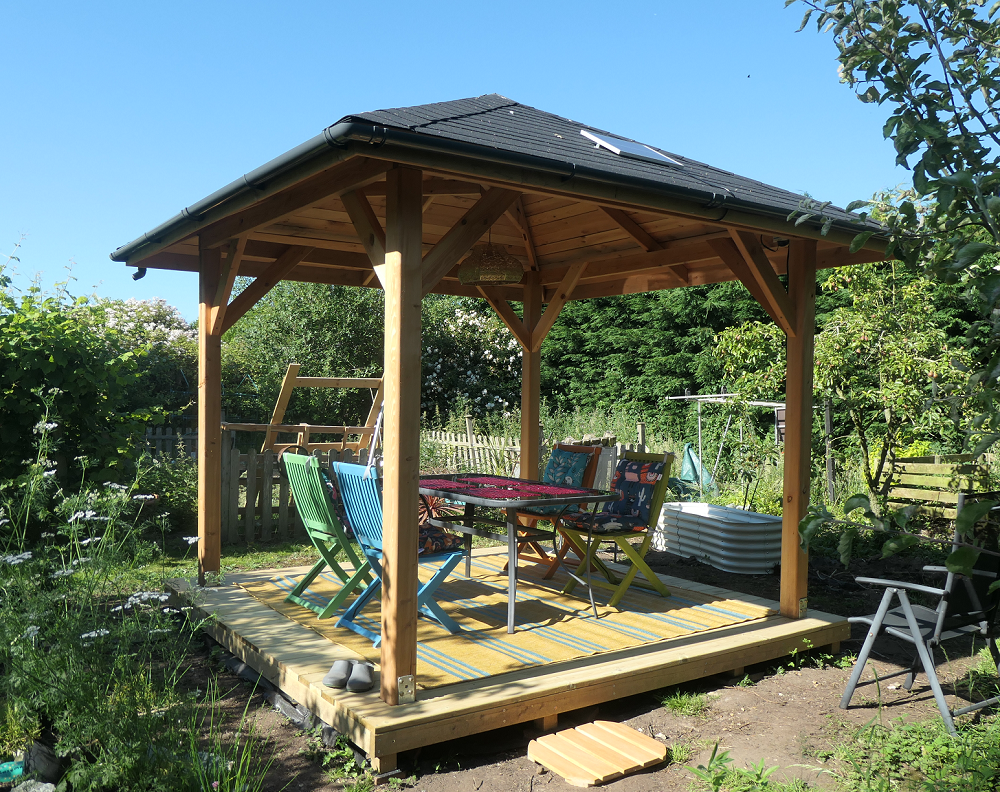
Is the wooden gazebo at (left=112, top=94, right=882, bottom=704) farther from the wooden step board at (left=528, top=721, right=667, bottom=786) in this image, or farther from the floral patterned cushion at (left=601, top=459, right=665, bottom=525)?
the floral patterned cushion at (left=601, top=459, right=665, bottom=525)

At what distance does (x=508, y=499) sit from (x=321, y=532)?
122cm

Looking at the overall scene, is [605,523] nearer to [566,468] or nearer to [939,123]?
[566,468]

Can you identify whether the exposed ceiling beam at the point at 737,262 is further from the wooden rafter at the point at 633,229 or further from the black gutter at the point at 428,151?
the wooden rafter at the point at 633,229

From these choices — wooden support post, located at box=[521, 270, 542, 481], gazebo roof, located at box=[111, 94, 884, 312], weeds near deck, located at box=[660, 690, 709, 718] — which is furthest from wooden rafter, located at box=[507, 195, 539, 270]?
weeds near deck, located at box=[660, 690, 709, 718]

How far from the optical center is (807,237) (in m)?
4.86

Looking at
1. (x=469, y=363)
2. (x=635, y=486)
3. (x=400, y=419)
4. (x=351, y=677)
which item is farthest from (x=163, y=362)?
(x=400, y=419)

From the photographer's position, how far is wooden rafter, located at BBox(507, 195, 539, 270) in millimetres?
6863

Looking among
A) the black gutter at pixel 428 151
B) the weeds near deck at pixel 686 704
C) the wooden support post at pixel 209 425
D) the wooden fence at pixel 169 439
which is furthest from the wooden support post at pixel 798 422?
the wooden fence at pixel 169 439

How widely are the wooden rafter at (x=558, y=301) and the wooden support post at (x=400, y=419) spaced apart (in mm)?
3644

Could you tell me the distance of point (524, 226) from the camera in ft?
23.6

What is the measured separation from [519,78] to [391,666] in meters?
24.6

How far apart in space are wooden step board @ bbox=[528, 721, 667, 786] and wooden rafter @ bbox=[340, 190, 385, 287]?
89.8 inches

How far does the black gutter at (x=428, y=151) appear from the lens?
121 inches

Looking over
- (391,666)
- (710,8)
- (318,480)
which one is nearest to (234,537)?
(318,480)
